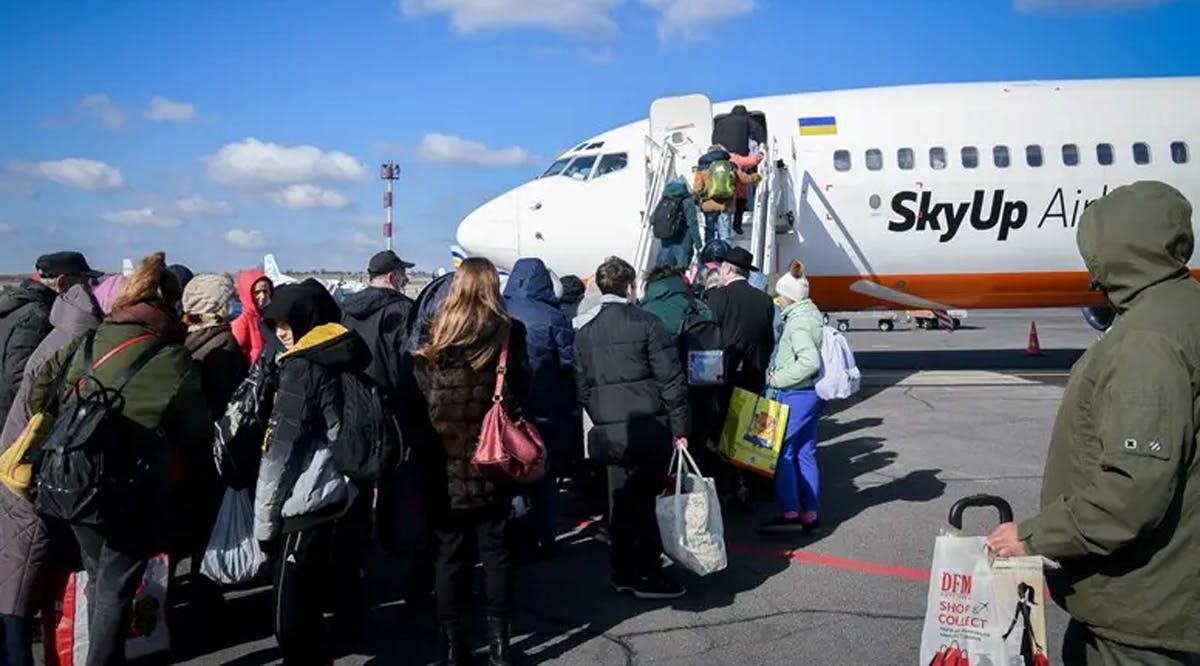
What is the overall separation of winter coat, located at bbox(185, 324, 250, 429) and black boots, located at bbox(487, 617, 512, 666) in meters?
1.70

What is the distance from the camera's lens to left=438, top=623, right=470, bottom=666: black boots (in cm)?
446

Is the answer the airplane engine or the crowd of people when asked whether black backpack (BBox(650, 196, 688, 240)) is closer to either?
the crowd of people

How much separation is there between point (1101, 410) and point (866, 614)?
3.05m

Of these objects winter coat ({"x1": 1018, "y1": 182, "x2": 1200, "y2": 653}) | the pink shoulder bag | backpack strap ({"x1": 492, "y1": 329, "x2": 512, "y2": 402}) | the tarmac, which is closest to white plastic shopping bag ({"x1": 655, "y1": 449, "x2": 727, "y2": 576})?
the tarmac

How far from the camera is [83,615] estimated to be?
418 cm

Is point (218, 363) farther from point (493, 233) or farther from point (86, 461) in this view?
point (493, 233)

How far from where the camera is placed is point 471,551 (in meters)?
4.69

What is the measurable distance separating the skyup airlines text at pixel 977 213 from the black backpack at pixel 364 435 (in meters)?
11.1

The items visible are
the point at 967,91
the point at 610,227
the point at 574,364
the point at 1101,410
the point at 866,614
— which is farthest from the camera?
the point at 967,91

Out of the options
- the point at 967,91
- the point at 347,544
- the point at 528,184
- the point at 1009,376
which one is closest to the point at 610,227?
the point at 528,184

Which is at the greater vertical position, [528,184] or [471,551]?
[528,184]

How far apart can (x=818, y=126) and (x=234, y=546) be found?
1163cm

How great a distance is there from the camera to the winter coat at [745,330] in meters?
7.12

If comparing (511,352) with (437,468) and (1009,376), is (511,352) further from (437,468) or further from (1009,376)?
(1009,376)
